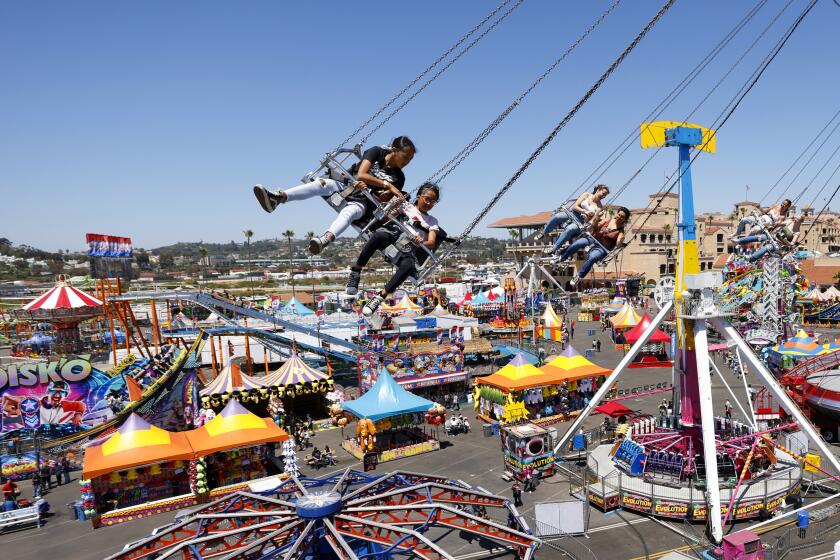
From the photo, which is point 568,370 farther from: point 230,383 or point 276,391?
point 230,383

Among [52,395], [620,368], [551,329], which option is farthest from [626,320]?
[52,395]

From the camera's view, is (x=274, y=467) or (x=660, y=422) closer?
(x=660, y=422)

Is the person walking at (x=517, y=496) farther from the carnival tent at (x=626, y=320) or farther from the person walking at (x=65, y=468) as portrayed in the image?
the carnival tent at (x=626, y=320)

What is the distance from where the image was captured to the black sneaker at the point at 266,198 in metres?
6.90

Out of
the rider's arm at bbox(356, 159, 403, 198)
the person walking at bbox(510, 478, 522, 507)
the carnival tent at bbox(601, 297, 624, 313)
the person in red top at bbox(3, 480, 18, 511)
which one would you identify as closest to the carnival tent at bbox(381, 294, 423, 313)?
the carnival tent at bbox(601, 297, 624, 313)

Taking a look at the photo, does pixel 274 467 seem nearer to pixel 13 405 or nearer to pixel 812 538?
pixel 13 405

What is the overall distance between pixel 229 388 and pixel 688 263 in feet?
67.3

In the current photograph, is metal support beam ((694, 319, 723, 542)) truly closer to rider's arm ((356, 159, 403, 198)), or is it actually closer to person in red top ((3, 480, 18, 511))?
rider's arm ((356, 159, 403, 198))

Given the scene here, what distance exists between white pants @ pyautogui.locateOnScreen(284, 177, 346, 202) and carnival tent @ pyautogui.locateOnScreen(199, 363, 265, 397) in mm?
21594

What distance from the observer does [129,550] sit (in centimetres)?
1039

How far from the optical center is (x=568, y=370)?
93.6 feet

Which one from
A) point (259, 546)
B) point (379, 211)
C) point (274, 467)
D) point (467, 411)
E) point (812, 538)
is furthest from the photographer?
point (467, 411)

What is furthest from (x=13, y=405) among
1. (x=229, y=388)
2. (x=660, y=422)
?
(x=660, y=422)

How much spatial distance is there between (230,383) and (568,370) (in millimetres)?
16643
